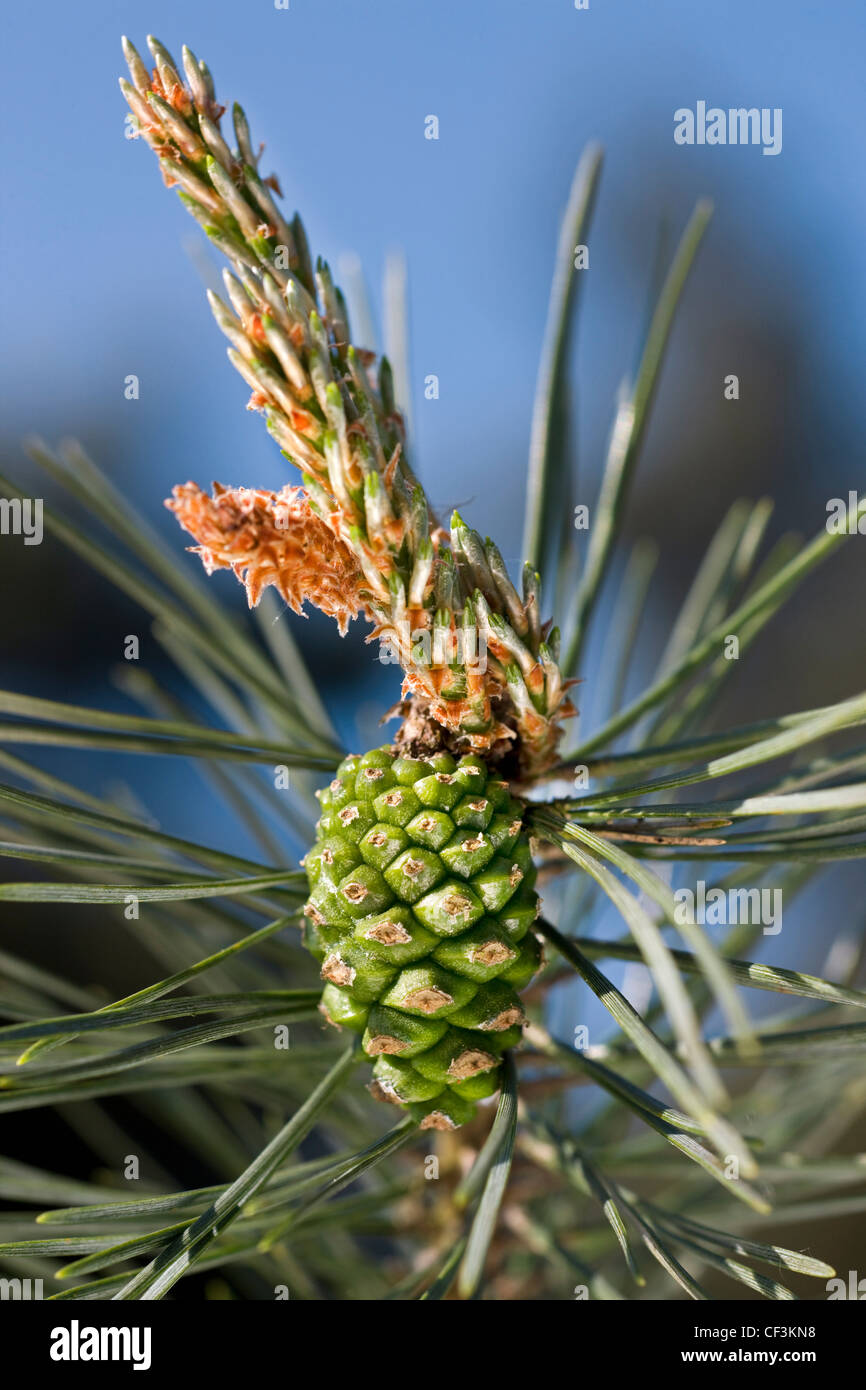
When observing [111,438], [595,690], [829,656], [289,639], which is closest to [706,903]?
[595,690]

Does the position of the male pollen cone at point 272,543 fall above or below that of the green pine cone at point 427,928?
above

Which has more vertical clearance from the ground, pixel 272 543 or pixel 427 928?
pixel 272 543

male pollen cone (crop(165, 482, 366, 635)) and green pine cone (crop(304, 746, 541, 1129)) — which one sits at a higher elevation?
male pollen cone (crop(165, 482, 366, 635))

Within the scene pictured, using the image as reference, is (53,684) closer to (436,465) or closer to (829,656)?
(436,465)
